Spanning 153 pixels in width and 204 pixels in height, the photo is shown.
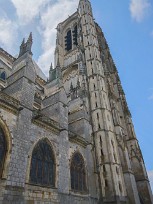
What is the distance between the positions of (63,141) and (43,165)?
241 centimetres

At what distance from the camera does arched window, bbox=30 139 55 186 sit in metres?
10.4

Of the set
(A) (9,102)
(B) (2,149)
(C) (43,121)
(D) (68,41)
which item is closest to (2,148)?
(B) (2,149)

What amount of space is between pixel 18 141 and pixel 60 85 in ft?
25.4

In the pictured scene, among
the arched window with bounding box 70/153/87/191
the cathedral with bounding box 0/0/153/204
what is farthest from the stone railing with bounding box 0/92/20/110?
the arched window with bounding box 70/153/87/191

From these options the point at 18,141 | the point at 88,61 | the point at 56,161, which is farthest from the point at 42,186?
the point at 88,61

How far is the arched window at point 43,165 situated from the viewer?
10398mm

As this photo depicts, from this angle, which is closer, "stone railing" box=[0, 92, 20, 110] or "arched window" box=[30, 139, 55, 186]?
"stone railing" box=[0, 92, 20, 110]

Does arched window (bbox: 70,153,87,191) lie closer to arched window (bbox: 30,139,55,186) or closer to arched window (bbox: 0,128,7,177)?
arched window (bbox: 30,139,55,186)

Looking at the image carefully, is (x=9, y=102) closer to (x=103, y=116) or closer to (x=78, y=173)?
(x=78, y=173)

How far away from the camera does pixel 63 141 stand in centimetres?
1305

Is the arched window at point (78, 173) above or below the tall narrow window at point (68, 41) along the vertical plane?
below

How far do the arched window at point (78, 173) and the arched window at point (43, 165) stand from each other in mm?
2258

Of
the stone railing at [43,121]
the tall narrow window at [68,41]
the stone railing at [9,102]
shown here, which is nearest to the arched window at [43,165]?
the stone railing at [43,121]

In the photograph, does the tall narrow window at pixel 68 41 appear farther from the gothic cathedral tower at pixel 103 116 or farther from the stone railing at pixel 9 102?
the stone railing at pixel 9 102
